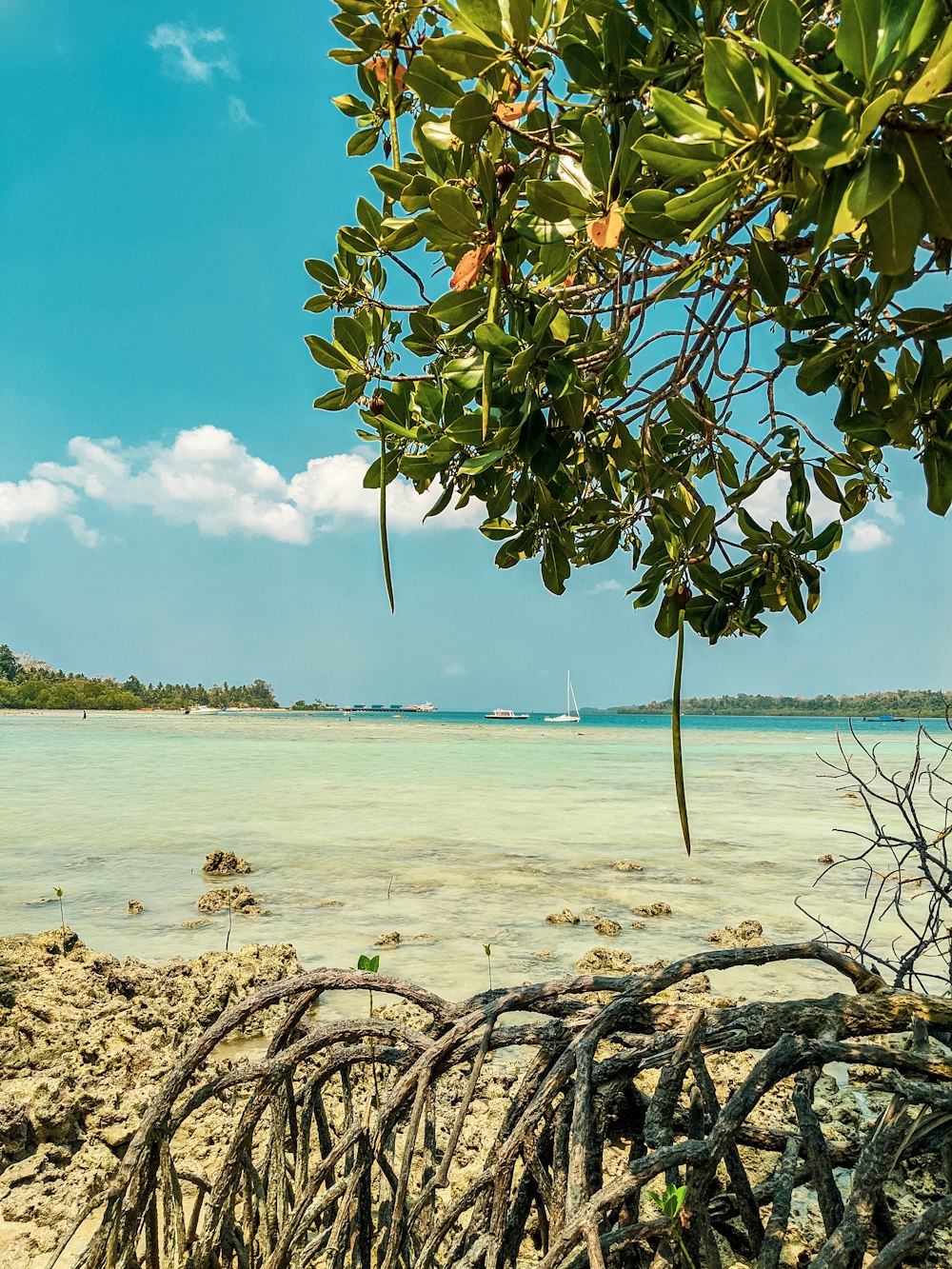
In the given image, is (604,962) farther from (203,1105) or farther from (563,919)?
(203,1105)

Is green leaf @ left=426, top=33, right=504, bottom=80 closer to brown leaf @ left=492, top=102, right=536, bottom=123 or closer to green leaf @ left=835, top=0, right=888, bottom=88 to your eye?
brown leaf @ left=492, top=102, right=536, bottom=123

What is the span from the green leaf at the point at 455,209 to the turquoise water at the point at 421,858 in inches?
69.3

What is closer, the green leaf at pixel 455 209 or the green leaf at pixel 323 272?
the green leaf at pixel 455 209

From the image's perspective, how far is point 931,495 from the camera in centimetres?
114

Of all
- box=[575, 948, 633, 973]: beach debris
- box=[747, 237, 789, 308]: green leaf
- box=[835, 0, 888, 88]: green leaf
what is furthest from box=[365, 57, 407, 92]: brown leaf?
box=[575, 948, 633, 973]: beach debris

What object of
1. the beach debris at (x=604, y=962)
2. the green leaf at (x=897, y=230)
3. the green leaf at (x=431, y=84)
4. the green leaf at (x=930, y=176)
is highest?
the green leaf at (x=431, y=84)

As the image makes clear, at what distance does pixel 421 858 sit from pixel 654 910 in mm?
2567

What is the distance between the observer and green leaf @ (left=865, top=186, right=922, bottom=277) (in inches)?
25.8

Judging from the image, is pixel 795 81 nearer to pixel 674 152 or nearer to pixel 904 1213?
pixel 674 152

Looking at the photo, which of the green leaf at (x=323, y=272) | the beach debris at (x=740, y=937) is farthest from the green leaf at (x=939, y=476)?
the beach debris at (x=740, y=937)

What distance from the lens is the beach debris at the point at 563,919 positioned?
4711 mm

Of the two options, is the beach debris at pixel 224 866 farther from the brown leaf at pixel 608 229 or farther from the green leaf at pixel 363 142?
the brown leaf at pixel 608 229

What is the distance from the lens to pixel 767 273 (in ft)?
3.32

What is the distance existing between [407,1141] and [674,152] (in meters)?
1.20
